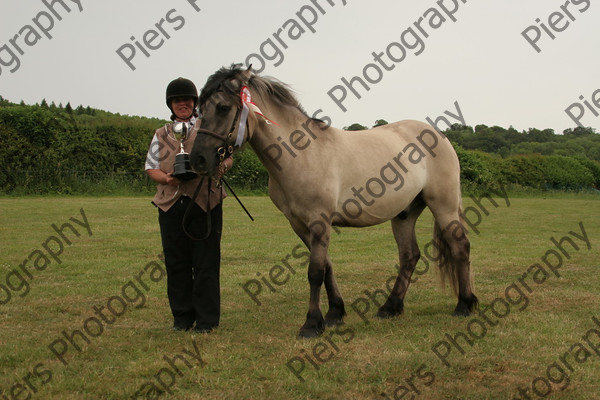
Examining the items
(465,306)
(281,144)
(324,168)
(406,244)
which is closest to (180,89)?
(281,144)

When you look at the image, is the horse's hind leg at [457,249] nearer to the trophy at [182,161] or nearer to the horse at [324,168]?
the horse at [324,168]

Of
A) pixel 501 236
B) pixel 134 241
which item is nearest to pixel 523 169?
pixel 501 236

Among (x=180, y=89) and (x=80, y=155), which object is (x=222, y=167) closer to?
(x=180, y=89)

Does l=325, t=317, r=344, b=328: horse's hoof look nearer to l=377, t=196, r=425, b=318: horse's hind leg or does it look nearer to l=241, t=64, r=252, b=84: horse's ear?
l=377, t=196, r=425, b=318: horse's hind leg

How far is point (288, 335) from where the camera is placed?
441 centimetres

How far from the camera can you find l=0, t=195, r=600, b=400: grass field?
10.7 ft

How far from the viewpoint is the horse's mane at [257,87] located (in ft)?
13.0

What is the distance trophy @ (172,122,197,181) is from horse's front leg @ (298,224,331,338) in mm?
1119

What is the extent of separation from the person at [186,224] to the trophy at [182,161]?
43 millimetres

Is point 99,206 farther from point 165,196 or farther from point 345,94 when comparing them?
point 165,196

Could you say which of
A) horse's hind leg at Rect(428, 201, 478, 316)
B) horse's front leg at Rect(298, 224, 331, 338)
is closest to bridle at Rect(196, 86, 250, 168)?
horse's front leg at Rect(298, 224, 331, 338)

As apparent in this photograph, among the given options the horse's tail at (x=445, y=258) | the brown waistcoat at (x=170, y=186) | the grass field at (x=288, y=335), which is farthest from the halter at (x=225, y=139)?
the horse's tail at (x=445, y=258)

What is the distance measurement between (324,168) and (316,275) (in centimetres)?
89

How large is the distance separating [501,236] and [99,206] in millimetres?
12573
